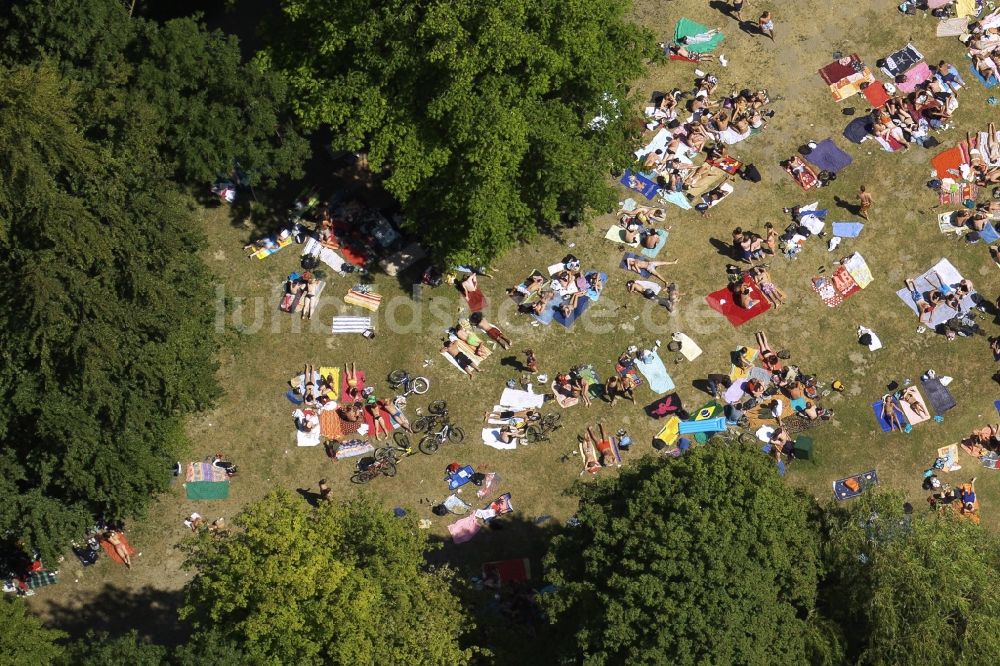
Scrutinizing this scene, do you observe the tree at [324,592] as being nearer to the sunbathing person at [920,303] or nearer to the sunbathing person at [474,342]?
the sunbathing person at [474,342]

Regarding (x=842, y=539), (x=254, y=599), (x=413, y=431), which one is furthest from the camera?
(x=413, y=431)

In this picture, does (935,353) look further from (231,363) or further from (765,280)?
(231,363)

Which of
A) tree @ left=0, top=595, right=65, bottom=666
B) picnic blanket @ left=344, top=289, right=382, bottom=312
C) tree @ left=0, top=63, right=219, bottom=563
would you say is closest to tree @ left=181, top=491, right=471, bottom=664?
tree @ left=0, top=595, right=65, bottom=666

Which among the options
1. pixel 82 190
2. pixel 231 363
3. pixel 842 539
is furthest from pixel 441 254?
pixel 842 539


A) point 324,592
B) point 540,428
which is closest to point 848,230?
point 540,428

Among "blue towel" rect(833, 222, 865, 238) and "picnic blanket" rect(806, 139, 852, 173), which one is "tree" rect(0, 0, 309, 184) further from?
"blue towel" rect(833, 222, 865, 238)

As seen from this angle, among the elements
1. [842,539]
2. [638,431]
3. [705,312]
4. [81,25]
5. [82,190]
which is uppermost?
[81,25]
